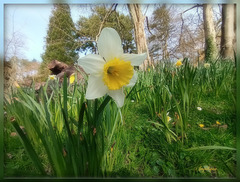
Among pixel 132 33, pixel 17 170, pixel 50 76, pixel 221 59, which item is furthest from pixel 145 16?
pixel 17 170

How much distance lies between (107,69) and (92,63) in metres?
0.06

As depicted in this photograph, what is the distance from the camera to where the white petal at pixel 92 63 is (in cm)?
57

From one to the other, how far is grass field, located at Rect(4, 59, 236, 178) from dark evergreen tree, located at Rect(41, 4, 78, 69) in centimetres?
15

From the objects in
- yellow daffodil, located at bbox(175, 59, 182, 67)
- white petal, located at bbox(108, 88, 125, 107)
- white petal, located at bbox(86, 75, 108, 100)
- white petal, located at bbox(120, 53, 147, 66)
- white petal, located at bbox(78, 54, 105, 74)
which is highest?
yellow daffodil, located at bbox(175, 59, 182, 67)

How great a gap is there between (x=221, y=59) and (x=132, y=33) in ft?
1.65

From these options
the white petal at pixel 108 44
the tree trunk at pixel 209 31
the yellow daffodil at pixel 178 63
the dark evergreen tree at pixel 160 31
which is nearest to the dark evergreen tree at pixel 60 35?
the white petal at pixel 108 44

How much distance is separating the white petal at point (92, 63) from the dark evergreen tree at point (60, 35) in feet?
1.01

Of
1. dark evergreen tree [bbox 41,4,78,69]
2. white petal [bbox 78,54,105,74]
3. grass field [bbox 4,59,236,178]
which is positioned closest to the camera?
white petal [bbox 78,54,105,74]

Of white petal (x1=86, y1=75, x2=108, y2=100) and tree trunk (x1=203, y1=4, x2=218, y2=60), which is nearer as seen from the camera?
white petal (x1=86, y1=75, x2=108, y2=100)

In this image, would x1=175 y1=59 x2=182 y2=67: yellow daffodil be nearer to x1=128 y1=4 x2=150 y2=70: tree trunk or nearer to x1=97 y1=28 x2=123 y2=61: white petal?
x1=128 y1=4 x2=150 y2=70: tree trunk

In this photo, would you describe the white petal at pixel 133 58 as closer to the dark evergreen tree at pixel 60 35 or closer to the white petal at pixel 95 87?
the white petal at pixel 95 87

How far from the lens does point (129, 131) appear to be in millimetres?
835

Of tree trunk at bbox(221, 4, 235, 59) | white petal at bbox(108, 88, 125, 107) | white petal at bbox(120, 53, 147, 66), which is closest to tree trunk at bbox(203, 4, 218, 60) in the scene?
tree trunk at bbox(221, 4, 235, 59)

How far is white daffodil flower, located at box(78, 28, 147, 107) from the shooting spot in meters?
0.58
